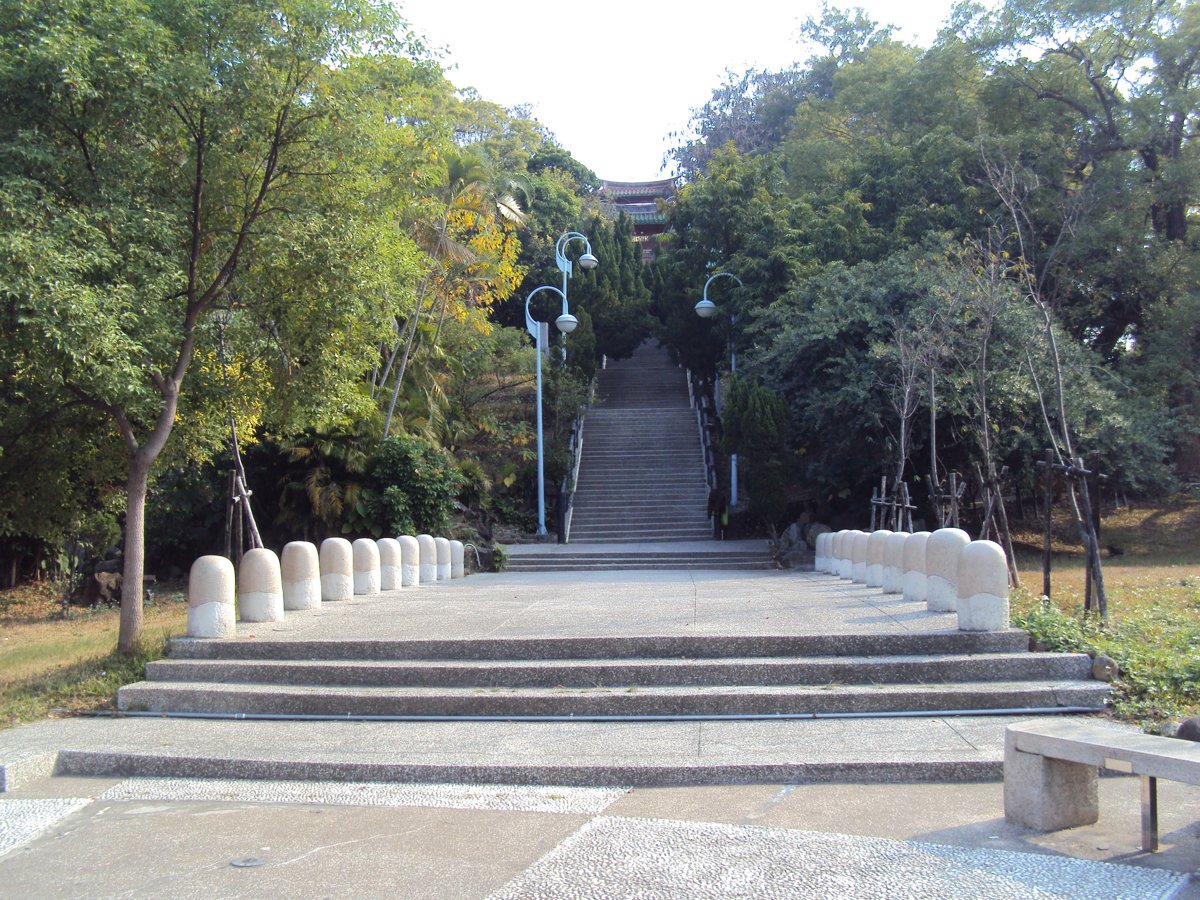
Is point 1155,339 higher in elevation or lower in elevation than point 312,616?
higher

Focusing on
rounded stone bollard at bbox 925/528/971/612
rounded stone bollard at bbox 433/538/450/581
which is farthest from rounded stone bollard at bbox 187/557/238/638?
rounded stone bollard at bbox 433/538/450/581

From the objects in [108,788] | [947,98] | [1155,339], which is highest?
[947,98]

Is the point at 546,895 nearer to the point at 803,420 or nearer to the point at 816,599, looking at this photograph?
the point at 816,599

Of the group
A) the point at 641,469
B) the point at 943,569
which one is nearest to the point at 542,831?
the point at 943,569

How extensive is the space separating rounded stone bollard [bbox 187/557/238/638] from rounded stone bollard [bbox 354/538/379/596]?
13.4 ft

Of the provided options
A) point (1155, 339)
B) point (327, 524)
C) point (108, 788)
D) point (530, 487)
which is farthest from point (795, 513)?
point (108, 788)

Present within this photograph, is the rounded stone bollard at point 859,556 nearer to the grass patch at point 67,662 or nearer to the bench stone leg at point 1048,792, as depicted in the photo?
the bench stone leg at point 1048,792

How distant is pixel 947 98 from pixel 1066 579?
1739 centimetres

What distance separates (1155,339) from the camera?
22.5 meters

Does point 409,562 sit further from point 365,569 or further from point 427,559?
point 365,569

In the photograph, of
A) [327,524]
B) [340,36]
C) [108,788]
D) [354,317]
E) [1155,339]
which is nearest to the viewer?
[108,788]

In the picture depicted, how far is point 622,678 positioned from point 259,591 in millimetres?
4118

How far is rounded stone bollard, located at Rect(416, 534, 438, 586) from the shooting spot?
16547 millimetres

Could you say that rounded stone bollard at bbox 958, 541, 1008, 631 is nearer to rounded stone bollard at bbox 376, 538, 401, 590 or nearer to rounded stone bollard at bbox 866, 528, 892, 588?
rounded stone bollard at bbox 866, 528, 892, 588
